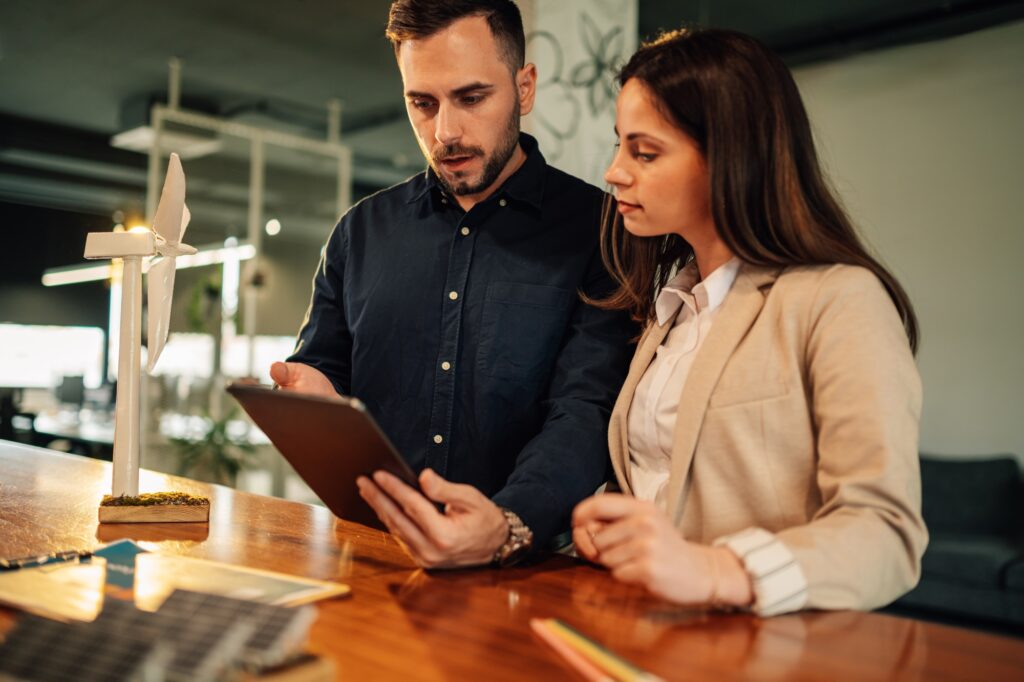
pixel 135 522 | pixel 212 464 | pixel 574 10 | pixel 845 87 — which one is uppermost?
pixel 845 87

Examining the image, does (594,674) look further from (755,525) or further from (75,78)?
(75,78)

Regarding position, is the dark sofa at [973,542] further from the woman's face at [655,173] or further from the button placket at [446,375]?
the woman's face at [655,173]

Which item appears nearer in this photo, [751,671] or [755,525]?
[751,671]

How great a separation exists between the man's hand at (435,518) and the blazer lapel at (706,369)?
0.94 feet

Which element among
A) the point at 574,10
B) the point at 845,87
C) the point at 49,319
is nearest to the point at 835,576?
the point at 574,10

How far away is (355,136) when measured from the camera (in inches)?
350

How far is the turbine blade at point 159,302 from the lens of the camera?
1618mm

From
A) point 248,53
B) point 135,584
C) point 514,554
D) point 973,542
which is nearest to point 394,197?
point 514,554

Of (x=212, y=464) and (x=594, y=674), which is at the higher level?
(x=594, y=674)

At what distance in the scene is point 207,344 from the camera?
300 inches

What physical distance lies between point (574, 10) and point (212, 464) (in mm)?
4882

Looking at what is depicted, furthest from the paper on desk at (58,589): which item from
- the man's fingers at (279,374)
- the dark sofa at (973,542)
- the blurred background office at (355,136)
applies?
the dark sofa at (973,542)

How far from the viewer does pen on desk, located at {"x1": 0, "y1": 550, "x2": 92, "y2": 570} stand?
1079 millimetres

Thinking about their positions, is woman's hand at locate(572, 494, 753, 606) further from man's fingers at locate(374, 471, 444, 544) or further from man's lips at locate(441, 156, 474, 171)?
man's lips at locate(441, 156, 474, 171)
